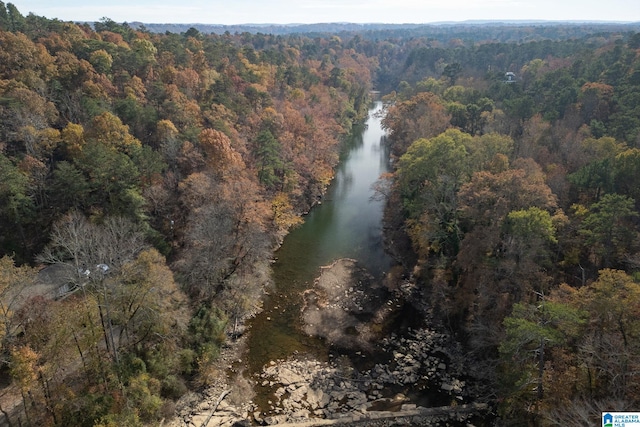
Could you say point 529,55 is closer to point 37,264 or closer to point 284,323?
point 284,323

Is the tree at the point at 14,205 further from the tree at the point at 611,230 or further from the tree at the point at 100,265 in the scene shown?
the tree at the point at 611,230

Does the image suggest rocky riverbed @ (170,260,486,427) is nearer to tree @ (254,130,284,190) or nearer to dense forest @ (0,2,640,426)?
dense forest @ (0,2,640,426)

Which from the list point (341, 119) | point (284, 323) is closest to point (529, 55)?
point (341, 119)

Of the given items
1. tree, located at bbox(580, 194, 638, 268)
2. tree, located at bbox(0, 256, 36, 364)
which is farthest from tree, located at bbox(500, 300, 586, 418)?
tree, located at bbox(0, 256, 36, 364)

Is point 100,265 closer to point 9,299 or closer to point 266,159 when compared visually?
point 9,299

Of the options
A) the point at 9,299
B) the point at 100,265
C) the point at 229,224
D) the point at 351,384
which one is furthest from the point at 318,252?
the point at 9,299
